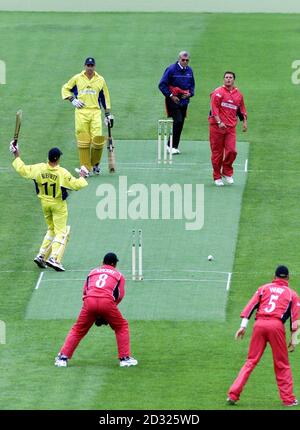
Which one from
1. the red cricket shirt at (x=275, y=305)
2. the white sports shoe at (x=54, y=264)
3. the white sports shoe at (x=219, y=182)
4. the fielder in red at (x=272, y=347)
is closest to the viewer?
the fielder in red at (x=272, y=347)

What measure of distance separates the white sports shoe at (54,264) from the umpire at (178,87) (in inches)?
274

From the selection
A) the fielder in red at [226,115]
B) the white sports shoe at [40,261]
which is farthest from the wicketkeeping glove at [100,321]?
the fielder in red at [226,115]

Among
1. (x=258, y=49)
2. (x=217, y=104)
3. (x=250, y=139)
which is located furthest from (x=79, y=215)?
(x=258, y=49)

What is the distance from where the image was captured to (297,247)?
3192 cm

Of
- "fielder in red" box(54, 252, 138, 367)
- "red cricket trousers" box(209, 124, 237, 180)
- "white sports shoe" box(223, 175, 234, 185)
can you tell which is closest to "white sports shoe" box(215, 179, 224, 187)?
"white sports shoe" box(223, 175, 234, 185)

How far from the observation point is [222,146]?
34562 millimetres

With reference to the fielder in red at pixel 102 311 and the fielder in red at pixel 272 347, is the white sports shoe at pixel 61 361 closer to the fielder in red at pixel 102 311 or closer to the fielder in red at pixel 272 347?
the fielder in red at pixel 102 311

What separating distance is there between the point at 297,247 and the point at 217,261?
1.83 metres

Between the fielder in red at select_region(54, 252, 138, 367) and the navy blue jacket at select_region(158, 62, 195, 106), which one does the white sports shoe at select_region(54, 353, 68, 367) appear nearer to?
the fielder in red at select_region(54, 252, 138, 367)

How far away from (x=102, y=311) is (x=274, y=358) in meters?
2.93

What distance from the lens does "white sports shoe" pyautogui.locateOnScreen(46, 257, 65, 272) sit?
30266 mm

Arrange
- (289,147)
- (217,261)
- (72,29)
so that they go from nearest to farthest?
(217,261) → (289,147) → (72,29)

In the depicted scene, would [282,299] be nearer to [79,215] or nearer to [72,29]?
[79,215]

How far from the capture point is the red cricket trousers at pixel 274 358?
23.9 m
